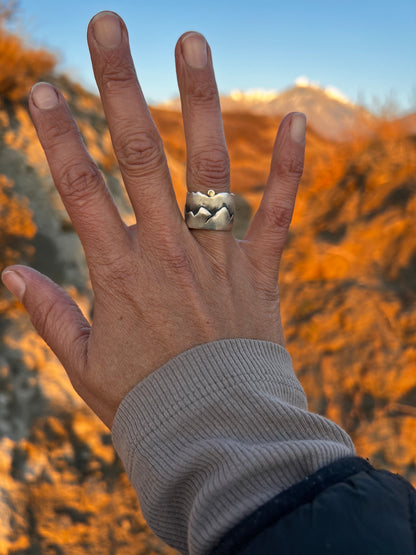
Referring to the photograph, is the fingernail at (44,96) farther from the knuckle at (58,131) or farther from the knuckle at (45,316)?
the knuckle at (45,316)

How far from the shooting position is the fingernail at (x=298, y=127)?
3.54ft

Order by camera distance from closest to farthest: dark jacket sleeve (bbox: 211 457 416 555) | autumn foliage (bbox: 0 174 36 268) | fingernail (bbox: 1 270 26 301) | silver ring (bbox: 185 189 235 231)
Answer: dark jacket sleeve (bbox: 211 457 416 555) < silver ring (bbox: 185 189 235 231) < fingernail (bbox: 1 270 26 301) < autumn foliage (bbox: 0 174 36 268)

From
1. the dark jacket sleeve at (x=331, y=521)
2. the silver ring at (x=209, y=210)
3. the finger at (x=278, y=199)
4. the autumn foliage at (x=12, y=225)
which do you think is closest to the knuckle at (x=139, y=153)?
the silver ring at (x=209, y=210)

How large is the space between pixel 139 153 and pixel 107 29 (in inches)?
9.1

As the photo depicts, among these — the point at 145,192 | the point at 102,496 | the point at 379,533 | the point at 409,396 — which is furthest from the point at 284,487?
the point at 409,396

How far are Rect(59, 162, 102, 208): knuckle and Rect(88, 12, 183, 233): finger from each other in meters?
0.07

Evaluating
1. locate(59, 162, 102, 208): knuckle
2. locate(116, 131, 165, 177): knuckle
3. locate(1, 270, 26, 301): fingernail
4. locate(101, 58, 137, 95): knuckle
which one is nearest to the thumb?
locate(1, 270, 26, 301): fingernail

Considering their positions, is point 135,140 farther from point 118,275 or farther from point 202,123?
point 118,275

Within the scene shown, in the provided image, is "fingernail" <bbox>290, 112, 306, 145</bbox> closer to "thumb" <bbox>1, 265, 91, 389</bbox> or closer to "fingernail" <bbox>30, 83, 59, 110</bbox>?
"fingernail" <bbox>30, 83, 59, 110</bbox>

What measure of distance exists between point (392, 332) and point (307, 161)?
4.25 feet

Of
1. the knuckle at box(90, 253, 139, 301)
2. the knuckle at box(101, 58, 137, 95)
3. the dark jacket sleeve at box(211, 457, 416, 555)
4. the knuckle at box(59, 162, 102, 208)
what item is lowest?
the dark jacket sleeve at box(211, 457, 416, 555)

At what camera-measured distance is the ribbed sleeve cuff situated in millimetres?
619

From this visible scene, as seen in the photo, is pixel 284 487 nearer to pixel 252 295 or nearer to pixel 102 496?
pixel 252 295

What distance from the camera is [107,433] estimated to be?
6.90 ft
